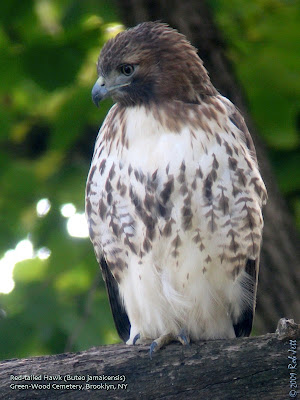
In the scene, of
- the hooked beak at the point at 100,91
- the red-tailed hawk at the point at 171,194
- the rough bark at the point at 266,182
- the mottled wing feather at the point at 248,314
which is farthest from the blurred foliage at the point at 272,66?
the hooked beak at the point at 100,91

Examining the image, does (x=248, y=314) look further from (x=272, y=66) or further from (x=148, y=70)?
(x=272, y=66)

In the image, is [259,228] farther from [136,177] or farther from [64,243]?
[64,243]

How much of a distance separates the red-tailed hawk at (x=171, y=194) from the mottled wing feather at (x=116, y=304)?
0.08 m

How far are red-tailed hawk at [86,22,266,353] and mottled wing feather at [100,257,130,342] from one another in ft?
0.26

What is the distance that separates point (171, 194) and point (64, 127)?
132 centimetres

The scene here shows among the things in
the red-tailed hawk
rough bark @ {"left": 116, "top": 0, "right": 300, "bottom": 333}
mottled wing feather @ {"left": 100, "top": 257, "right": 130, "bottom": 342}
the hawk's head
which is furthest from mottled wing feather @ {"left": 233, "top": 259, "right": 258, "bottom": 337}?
the hawk's head

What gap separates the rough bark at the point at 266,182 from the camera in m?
4.94

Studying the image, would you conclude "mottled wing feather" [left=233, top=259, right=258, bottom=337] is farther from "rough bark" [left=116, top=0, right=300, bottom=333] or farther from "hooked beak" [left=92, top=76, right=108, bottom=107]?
"hooked beak" [left=92, top=76, right=108, bottom=107]

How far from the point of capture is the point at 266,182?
192 inches

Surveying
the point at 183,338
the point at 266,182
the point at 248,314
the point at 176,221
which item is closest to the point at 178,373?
the point at 183,338

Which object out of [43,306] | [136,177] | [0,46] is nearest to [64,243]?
[43,306]

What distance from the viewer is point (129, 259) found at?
424 centimetres

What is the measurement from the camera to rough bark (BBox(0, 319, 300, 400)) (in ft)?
11.6

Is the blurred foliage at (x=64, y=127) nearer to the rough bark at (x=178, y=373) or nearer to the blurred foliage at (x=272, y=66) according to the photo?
the blurred foliage at (x=272, y=66)
